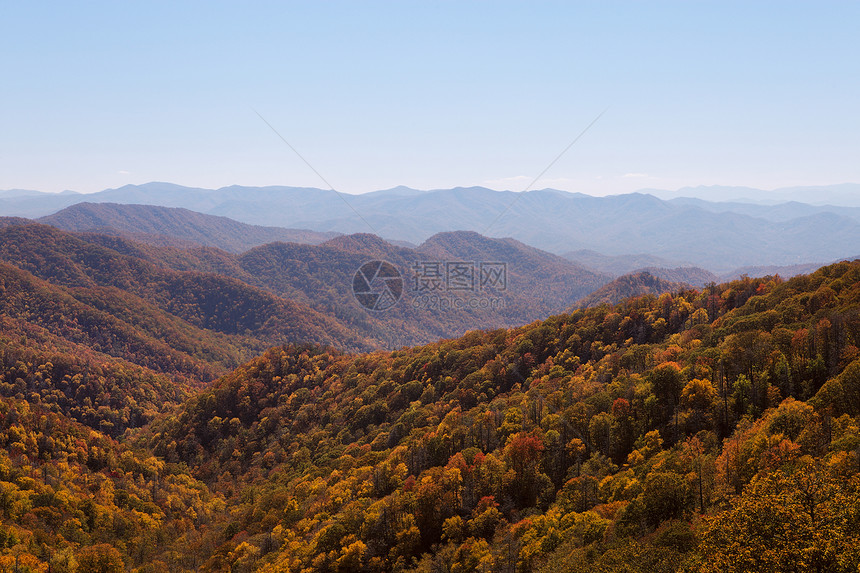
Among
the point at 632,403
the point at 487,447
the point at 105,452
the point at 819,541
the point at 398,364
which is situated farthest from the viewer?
the point at 398,364

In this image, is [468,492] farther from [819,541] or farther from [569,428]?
[819,541]

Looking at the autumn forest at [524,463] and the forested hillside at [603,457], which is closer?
the forested hillside at [603,457]

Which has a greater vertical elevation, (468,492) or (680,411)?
(680,411)

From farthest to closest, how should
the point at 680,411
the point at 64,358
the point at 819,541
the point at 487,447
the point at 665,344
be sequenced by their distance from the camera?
the point at 64,358 → the point at 665,344 → the point at 487,447 → the point at 680,411 → the point at 819,541

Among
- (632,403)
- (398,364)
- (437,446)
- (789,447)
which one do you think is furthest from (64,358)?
(789,447)

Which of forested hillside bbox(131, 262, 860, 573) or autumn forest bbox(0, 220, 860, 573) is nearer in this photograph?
forested hillside bbox(131, 262, 860, 573)

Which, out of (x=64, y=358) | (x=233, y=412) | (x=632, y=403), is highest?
(x=632, y=403)

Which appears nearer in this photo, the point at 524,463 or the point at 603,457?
the point at 603,457

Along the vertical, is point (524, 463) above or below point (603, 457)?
below
